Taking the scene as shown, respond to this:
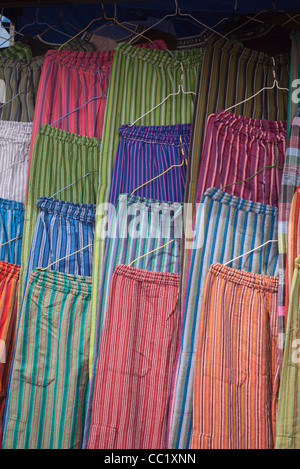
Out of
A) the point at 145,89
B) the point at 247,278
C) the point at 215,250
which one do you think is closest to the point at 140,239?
the point at 215,250

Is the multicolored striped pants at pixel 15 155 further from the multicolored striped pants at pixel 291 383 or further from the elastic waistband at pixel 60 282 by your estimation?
the multicolored striped pants at pixel 291 383

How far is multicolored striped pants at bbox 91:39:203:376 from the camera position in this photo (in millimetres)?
2246

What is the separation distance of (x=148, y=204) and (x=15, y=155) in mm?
718

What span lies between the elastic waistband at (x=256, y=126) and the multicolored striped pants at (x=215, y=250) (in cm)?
32

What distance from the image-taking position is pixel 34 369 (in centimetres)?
201

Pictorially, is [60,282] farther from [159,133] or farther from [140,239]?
[159,133]

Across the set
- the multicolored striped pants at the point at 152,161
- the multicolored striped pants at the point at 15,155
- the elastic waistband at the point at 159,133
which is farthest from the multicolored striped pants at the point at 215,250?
the multicolored striped pants at the point at 15,155

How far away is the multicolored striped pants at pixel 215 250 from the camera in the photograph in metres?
1.87

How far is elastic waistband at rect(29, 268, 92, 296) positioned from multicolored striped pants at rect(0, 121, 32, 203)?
17.6 inches

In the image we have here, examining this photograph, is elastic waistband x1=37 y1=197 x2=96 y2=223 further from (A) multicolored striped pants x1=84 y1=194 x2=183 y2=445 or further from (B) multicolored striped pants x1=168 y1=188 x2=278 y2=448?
(B) multicolored striped pants x1=168 y1=188 x2=278 y2=448

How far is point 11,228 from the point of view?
2.26 meters
